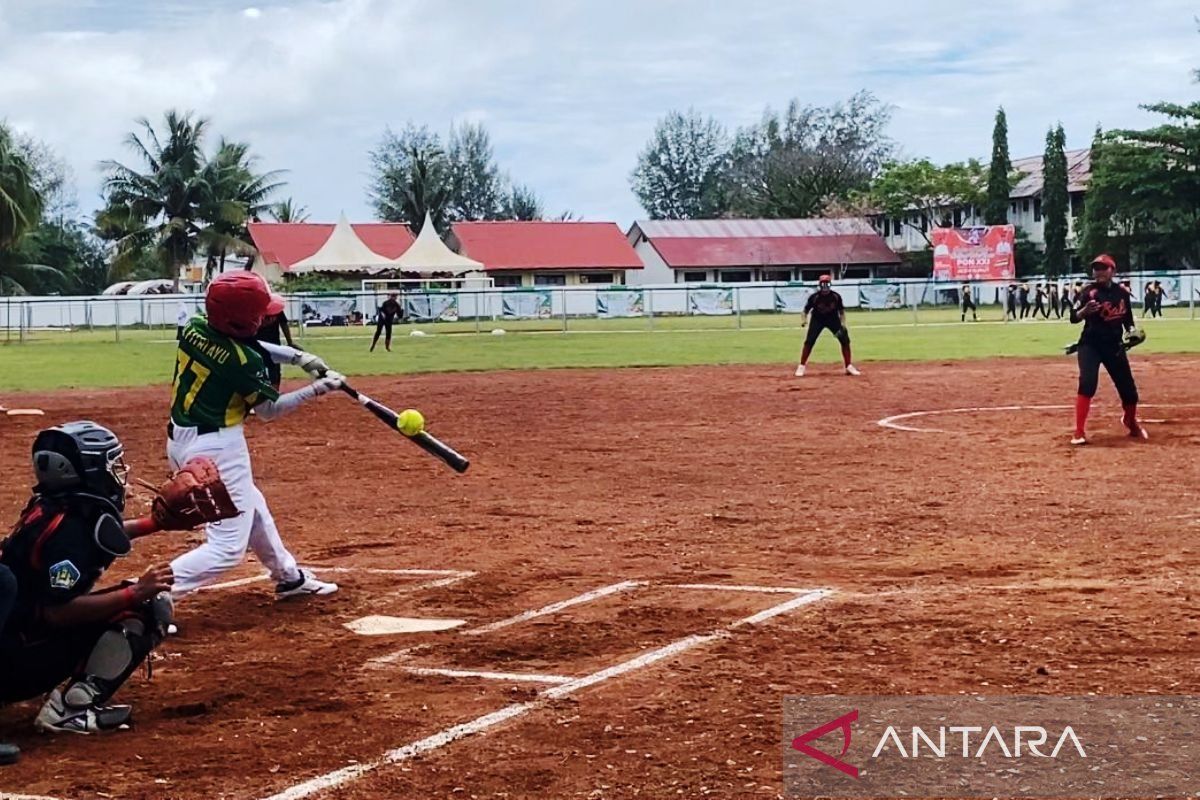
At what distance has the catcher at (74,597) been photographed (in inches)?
228

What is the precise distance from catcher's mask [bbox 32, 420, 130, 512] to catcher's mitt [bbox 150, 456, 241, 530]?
0.69 meters

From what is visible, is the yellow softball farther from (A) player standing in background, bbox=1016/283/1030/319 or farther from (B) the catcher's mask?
(A) player standing in background, bbox=1016/283/1030/319

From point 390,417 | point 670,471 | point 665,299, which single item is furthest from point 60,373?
point 665,299

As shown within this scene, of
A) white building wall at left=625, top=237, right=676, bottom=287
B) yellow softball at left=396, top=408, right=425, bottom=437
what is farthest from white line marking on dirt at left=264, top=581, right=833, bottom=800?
white building wall at left=625, top=237, right=676, bottom=287

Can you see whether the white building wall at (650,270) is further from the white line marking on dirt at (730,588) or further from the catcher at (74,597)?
the catcher at (74,597)

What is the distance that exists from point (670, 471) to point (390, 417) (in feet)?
20.8

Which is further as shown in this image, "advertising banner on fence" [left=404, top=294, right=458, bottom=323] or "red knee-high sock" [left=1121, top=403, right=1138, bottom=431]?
"advertising banner on fence" [left=404, top=294, right=458, bottom=323]

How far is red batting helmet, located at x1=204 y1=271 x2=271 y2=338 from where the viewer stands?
24.8ft

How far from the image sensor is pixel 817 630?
7312 mm

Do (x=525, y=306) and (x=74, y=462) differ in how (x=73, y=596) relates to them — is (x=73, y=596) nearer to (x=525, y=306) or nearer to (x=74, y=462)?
(x=74, y=462)

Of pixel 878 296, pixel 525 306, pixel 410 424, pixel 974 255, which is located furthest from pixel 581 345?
pixel 974 255

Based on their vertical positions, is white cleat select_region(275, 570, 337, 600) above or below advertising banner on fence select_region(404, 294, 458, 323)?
below

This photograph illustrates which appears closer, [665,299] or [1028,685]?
[1028,685]

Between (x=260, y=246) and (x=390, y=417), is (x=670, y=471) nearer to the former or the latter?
(x=390, y=417)
